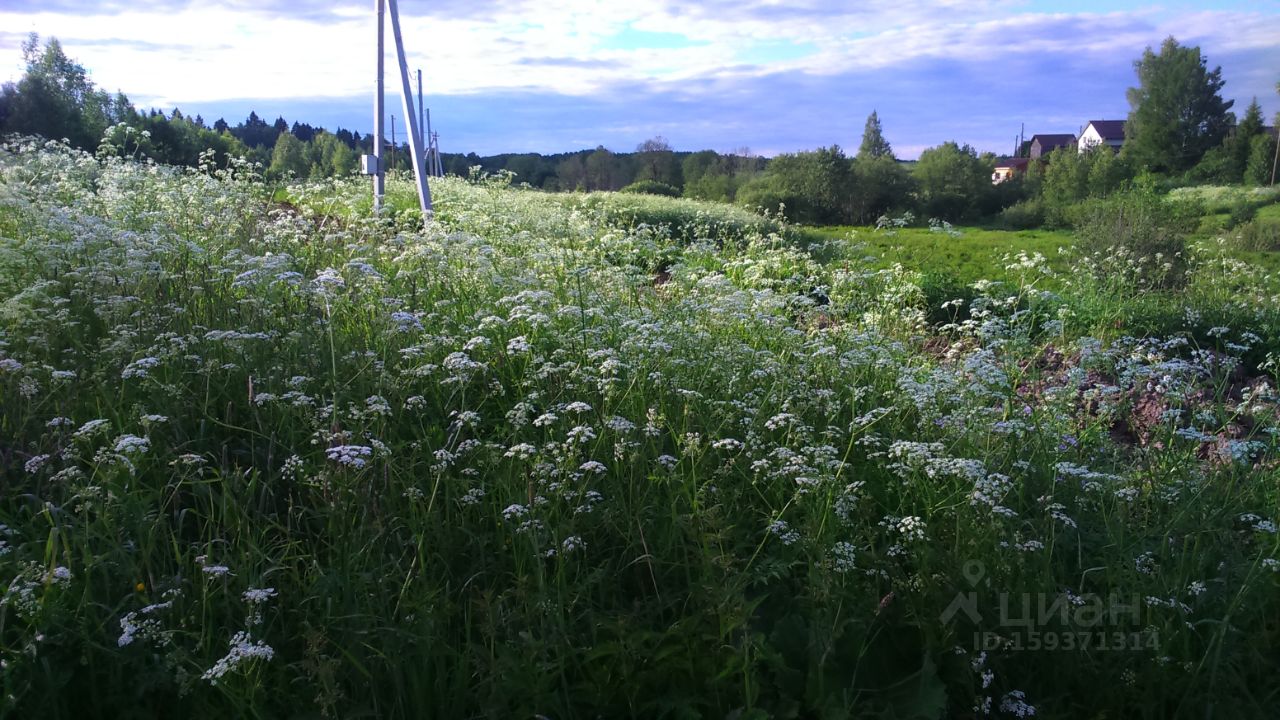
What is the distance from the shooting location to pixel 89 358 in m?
4.12

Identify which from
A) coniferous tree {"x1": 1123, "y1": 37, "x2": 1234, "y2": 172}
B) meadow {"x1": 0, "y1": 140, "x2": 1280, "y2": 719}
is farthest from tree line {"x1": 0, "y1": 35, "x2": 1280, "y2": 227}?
meadow {"x1": 0, "y1": 140, "x2": 1280, "y2": 719}

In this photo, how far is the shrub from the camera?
10664 mm

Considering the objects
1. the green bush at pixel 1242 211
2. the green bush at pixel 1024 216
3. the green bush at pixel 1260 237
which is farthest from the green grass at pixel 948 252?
the green bush at pixel 1024 216

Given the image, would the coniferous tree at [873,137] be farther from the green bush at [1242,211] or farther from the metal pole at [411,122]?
the metal pole at [411,122]

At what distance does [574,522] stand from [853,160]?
30.9 meters

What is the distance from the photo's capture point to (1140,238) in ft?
37.1

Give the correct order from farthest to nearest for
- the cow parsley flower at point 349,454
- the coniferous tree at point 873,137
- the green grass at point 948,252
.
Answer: the coniferous tree at point 873,137
the green grass at point 948,252
the cow parsley flower at point 349,454

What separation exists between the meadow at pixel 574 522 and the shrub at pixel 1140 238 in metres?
6.30

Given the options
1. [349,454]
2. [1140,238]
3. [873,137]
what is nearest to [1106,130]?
[873,137]

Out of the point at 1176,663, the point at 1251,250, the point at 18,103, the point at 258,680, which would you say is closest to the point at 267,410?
the point at 258,680

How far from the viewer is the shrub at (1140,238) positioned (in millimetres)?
10664

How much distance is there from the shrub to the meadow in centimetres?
630

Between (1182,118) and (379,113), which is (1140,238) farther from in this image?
(1182,118)

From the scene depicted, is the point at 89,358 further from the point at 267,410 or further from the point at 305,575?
the point at 305,575
